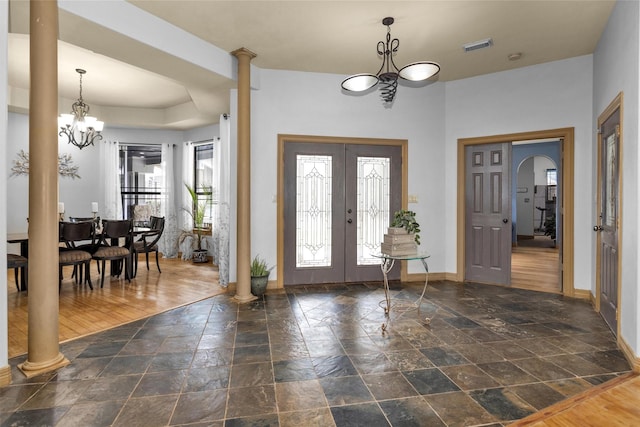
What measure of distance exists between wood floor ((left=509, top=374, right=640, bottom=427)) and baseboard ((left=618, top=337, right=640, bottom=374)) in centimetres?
23

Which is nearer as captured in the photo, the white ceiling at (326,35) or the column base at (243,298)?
the white ceiling at (326,35)

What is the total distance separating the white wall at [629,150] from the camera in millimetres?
2605

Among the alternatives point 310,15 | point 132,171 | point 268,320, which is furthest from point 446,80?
point 132,171

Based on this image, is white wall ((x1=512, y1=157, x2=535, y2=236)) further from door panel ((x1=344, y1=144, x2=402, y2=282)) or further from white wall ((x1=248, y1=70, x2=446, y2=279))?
door panel ((x1=344, y1=144, x2=402, y2=282))

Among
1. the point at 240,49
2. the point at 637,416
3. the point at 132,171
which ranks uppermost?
the point at 240,49

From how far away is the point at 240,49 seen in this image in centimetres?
425

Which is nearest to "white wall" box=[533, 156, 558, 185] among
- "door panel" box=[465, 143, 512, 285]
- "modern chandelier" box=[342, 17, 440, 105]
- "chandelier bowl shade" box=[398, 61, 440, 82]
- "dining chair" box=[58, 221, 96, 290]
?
"door panel" box=[465, 143, 512, 285]

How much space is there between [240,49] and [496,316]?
4089 millimetres

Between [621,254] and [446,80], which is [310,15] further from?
[621,254]

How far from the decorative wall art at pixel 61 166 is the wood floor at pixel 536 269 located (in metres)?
8.02

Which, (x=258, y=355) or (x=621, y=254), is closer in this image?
(x=258, y=355)

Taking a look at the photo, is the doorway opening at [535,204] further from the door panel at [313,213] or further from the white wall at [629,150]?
the white wall at [629,150]

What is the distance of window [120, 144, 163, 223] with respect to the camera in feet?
25.0

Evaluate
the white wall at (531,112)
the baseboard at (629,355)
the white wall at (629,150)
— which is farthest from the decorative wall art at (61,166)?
the baseboard at (629,355)
